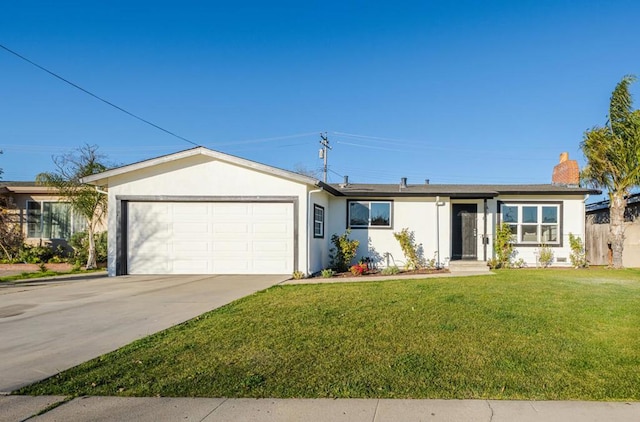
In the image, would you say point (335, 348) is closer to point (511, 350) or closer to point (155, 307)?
point (511, 350)

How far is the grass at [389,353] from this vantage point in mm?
3834

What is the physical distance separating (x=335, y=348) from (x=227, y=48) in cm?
1689

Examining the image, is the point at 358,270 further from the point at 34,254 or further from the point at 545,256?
the point at 34,254

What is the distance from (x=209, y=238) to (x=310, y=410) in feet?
34.9

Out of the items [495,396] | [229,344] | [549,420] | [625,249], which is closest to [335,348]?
[229,344]

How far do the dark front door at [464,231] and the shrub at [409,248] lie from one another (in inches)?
56.5

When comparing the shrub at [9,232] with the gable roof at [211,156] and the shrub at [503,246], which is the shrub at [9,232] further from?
the shrub at [503,246]

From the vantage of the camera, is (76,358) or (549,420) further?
(76,358)

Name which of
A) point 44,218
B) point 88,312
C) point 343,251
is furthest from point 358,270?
point 44,218

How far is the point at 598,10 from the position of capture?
1330 centimetres

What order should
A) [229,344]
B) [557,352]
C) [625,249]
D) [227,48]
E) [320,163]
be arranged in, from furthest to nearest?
[320,163], [227,48], [625,249], [229,344], [557,352]

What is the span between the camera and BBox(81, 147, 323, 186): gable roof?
42.1ft

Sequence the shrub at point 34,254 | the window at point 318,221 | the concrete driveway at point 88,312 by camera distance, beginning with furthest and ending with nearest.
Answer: the shrub at point 34,254 < the window at point 318,221 < the concrete driveway at point 88,312

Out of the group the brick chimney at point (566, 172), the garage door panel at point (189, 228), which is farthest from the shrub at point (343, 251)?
the brick chimney at point (566, 172)
